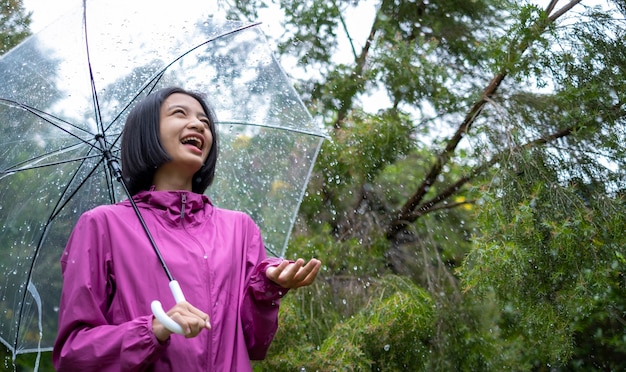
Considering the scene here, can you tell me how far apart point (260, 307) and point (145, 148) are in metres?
0.53

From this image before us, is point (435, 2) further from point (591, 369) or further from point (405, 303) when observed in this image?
point (591, 369)

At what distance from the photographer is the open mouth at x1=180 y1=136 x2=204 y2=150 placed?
6.57 ft

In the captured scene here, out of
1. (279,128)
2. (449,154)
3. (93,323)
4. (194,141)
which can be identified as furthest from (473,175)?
(93,323)

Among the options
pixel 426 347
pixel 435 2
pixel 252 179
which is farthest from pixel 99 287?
pixel 435 2

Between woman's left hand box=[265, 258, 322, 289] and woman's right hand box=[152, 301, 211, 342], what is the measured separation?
0.92 feet

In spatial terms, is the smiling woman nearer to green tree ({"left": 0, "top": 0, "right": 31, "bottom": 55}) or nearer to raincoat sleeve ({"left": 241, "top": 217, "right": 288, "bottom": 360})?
raincoat sleeve ({"left": 241, "top": 217, "right": 288, "bottom": 360})

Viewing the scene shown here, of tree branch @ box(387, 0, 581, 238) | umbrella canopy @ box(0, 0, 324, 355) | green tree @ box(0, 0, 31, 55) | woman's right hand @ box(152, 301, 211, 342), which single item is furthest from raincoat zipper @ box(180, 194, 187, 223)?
green tree @ box(0, 0, 31, 55)

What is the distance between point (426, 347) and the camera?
177 inches

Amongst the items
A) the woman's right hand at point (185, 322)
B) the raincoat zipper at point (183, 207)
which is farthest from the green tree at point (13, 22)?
the woman's right hand at point (185, 322)

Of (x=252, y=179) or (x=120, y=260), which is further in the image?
(x=252, y=179)

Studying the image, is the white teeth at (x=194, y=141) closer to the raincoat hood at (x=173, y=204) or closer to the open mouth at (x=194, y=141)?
the open mouth at (x=194, y=141)

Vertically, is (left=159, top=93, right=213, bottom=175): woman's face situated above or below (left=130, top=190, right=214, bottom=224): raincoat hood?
above

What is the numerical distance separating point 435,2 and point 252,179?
317cm

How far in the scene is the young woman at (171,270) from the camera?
162cm
